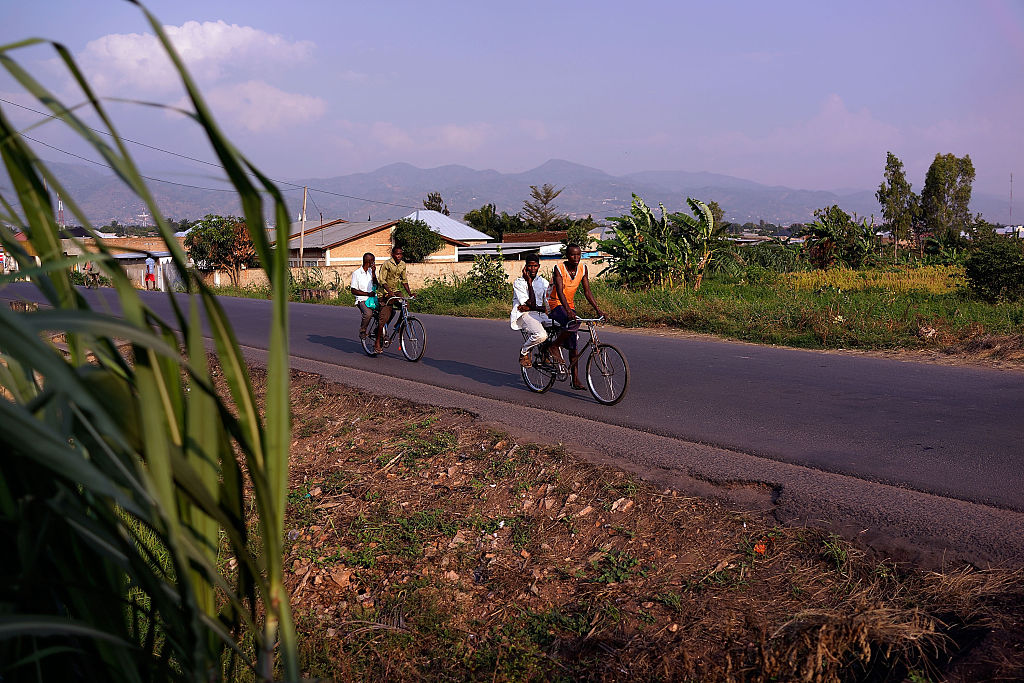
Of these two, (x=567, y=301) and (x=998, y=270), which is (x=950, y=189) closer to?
(x=998, y=270)

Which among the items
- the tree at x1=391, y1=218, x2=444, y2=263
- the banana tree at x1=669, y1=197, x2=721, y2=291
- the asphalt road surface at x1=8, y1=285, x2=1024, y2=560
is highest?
the tree at x1=391, y1=218, x2=444, y2=263

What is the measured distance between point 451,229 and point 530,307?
5659 cm

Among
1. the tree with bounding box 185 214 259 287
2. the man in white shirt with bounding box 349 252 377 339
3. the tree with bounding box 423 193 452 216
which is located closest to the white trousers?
the man in white shirt with bounding box 349 252 377 339

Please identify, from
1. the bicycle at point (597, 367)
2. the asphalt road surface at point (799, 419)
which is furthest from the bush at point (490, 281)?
the bicycle at point (597, 367)

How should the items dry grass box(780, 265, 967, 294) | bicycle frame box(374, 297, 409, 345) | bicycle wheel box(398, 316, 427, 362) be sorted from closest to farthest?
bicycle wheel box(398, 316, 427, 362)
bicycle frame box(374, 297, 409, 345)
dry grass box(780, 265, 967, 294)

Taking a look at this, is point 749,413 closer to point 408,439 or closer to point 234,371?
point 408,439

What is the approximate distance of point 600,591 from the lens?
3881mm

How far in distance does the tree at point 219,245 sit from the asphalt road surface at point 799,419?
33.7 metres

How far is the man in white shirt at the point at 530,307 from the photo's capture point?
902cm

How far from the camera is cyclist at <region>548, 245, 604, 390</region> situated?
874 centimetres

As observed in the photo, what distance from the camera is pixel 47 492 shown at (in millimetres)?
1074

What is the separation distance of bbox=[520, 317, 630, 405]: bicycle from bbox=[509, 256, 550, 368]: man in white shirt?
0.12 metres

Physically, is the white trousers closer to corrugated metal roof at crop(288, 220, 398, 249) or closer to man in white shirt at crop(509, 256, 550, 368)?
man in white shirt at crop(509, 256, 550, 368)

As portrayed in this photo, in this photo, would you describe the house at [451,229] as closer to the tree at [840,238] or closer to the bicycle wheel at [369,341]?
the tree at [840,238]
